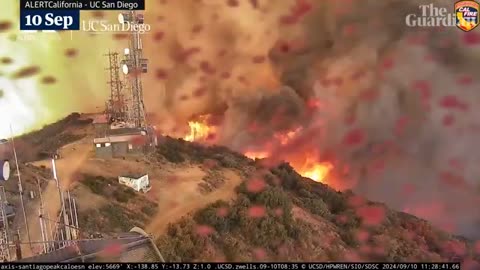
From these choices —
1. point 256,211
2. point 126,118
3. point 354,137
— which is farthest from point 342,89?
point 126,118

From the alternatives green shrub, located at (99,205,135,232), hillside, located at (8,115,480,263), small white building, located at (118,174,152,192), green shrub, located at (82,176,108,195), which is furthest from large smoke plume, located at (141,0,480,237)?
green shrub, located at (99,205,135,232)

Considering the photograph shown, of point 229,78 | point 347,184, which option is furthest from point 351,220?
point 229,78

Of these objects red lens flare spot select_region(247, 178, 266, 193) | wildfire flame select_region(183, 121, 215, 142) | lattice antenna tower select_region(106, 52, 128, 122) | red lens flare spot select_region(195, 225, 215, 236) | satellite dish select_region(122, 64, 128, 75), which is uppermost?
satellite dish select_region(122, 64, 128, 75)

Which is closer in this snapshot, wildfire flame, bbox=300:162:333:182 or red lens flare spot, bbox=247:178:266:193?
red lens flare spot, bbox=247:178:266:193

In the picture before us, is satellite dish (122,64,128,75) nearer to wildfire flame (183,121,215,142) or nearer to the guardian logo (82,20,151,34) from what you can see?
the guardian logo (82,20,151,34)

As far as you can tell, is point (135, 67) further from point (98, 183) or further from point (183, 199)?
point (183, 199)

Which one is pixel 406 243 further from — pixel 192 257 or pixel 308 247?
pixel 192 257
